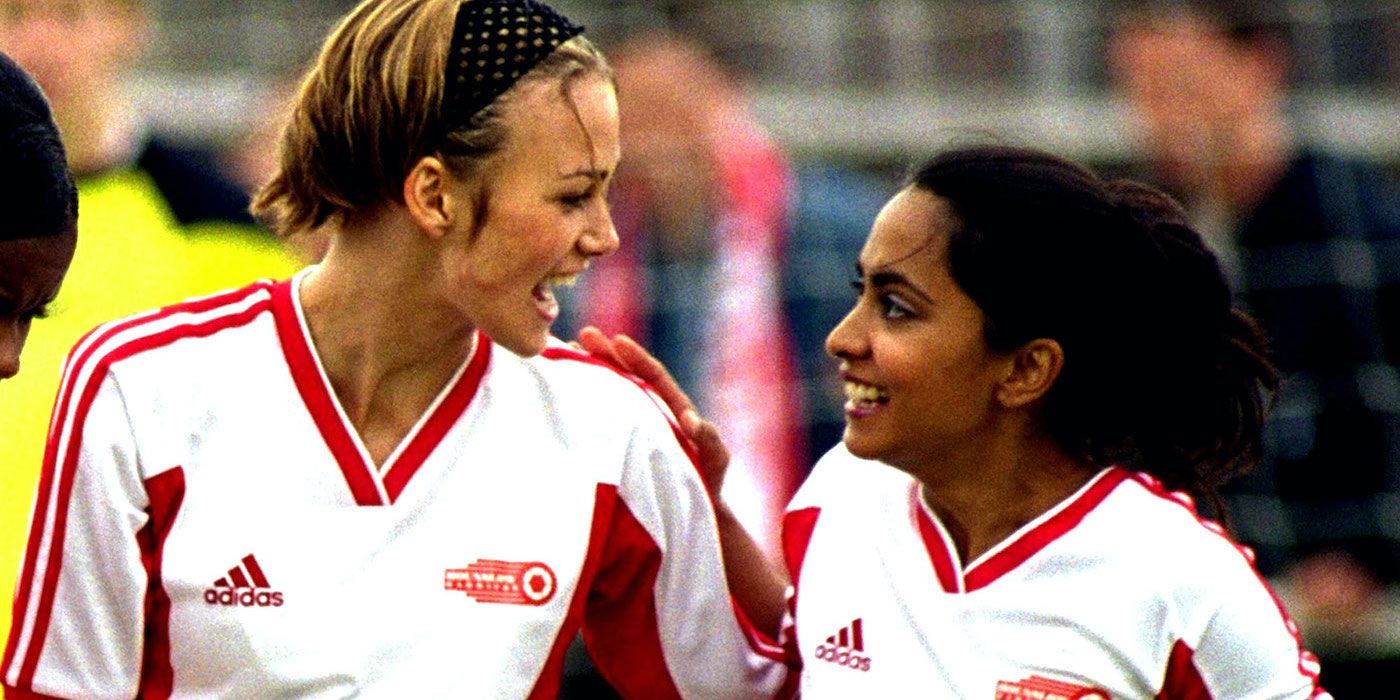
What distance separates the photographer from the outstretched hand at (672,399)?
11.2ft

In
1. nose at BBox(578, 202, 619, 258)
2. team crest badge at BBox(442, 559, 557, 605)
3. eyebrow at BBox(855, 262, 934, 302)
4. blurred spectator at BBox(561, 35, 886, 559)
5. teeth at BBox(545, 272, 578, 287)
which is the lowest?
blurred spectator at BBox(561, 35, 886, 559)

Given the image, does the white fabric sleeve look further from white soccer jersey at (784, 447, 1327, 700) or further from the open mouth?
the open mouth

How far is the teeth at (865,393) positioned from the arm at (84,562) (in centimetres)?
87

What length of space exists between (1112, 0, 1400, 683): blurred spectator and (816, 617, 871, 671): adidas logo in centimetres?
233

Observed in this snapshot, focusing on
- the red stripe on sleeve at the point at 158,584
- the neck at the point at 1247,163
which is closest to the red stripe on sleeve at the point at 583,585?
the red stripe on sleeve at the point at 158,584

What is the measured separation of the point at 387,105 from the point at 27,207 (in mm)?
490

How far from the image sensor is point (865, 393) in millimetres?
3297

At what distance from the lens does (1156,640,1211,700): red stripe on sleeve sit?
10.2 feet

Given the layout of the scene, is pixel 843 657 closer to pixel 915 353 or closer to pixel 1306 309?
pixel 915 353

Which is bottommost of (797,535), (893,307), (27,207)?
(797,535)

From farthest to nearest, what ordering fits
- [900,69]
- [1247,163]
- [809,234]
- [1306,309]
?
[900,69] → [809,234] → [1247,163] → [1306,309]

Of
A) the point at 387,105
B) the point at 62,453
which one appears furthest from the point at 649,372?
the point at 62,453

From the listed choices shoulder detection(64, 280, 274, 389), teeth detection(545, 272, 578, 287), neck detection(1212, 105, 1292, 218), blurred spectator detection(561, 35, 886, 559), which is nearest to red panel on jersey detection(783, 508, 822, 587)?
teeth detection(545, 272, 578, 287)

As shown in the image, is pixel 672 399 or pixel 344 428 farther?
pixel 672 399
